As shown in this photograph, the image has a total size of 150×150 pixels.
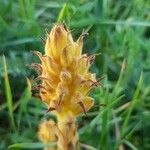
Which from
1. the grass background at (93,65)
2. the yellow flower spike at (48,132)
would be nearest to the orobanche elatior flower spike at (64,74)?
the yellow flower spike at (48,132)

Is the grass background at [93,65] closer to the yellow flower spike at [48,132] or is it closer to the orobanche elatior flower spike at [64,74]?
the yellow flower spike at [48,132]

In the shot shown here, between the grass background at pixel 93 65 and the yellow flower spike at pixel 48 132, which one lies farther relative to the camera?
the grass background at pixel 93 65

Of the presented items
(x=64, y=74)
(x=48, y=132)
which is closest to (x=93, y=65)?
(x=48, y=132)

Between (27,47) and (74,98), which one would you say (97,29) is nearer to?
(27,47)

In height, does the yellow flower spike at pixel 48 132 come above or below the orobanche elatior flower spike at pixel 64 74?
below

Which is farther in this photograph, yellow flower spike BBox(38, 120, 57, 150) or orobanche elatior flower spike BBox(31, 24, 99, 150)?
yellow flower spike BBox(38, 120, 57, 150)

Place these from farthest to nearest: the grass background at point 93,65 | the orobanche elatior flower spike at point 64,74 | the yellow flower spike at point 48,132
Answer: the grass background at point 93,65
the yellow flower spike at point 48,132
the orobanche elatior flower spike at point 64,74

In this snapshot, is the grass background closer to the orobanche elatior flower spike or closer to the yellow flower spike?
the yellow flower spike

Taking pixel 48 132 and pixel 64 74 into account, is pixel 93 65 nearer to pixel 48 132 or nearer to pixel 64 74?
Result: pixel 48 132

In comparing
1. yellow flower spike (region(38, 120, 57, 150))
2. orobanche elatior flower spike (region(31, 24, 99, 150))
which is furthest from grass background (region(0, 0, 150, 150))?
orobanche elatior flower spike (region(31, 24, 99, 150))

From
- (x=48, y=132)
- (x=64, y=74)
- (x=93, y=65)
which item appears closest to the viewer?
(x=64, y=74)
